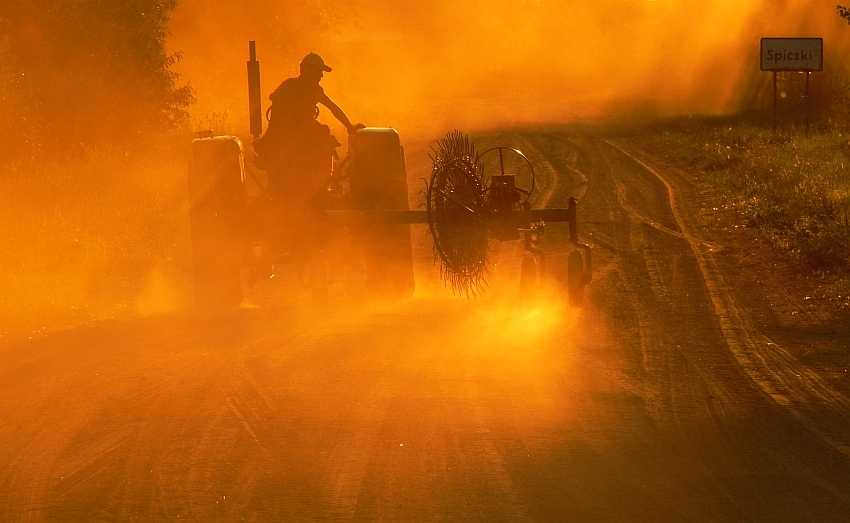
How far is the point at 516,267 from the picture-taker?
44.1ft

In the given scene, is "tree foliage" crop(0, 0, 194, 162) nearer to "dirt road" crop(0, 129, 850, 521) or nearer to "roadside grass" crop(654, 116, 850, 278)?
"dirt road" crop(0, 129, 850, 521)

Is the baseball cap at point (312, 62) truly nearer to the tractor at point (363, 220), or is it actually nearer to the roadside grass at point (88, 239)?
the tractor at point (363, 220)

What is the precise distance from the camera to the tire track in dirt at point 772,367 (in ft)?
24.0

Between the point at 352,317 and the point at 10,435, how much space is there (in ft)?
13.6

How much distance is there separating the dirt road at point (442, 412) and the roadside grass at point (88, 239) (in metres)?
1.41

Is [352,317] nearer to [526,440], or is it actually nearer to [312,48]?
[526,440]

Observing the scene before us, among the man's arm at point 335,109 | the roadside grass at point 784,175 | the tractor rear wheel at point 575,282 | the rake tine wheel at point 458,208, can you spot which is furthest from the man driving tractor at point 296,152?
the roadside grass at point 784,175

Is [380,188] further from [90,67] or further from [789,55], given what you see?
[789,55]

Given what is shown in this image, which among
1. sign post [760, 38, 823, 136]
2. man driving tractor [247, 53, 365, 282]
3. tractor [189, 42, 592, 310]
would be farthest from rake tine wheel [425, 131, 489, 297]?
sign post [760, 38, 823, 136]

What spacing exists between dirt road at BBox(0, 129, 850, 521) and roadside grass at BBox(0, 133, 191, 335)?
141 centimetres

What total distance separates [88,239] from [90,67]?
9116 mm

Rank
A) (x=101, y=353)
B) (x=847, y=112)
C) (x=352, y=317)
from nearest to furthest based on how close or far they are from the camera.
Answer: (x=101, y=353)
(x=352, y=317)
(x=847, y=112)

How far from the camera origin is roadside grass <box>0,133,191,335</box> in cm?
1179

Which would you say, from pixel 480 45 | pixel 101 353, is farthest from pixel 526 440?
pixel 480 45
